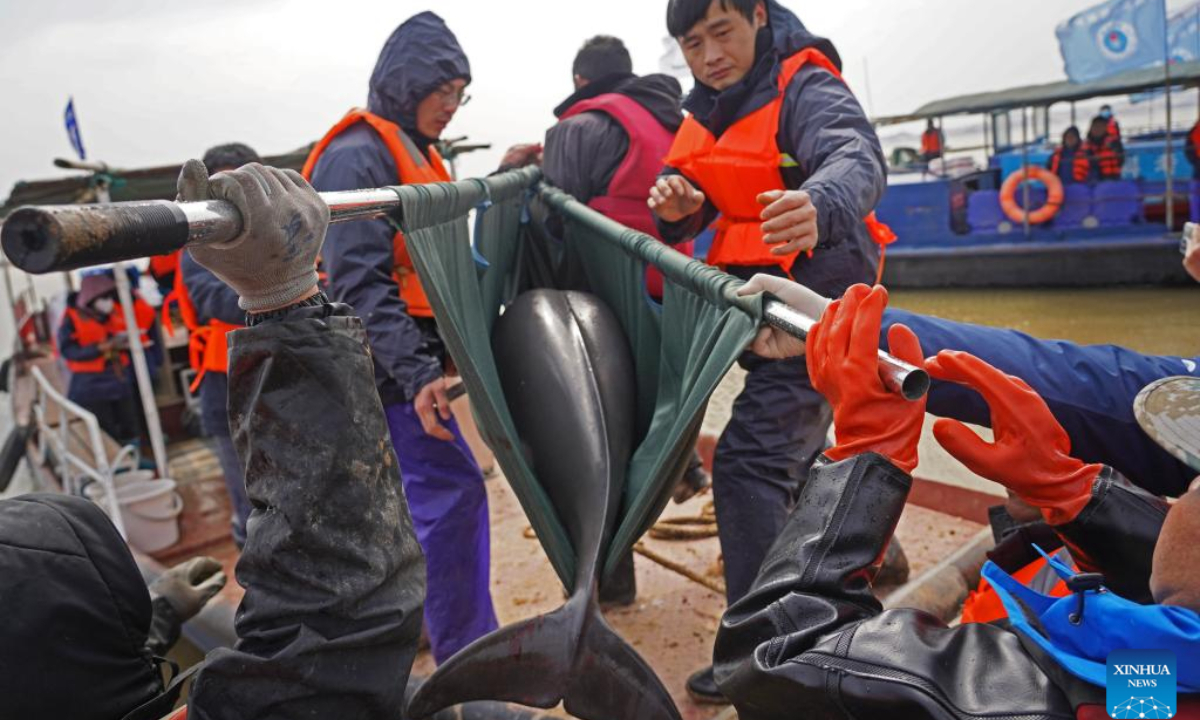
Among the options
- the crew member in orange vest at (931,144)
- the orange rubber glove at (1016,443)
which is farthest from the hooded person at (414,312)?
the crew member in orange vest at (931,144)

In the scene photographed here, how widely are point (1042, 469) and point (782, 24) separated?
1.83 meters

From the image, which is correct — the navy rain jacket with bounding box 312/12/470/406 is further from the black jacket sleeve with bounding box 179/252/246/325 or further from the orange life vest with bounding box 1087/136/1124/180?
the orange life vest with bounding box 1087/136/1124/180

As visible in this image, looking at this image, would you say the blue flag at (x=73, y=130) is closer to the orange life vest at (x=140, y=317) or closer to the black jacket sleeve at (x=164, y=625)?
the orange life vest at (x=140, y=317)

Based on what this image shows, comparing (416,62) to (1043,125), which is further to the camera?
(1043,125)

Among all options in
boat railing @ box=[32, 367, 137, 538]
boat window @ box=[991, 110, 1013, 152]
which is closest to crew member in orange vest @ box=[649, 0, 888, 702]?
boat railing @ box=[32, 367, 137, 538]

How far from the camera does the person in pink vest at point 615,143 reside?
3.01 metres

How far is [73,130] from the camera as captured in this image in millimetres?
6016

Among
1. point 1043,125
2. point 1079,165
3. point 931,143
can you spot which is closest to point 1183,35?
point 1043,125

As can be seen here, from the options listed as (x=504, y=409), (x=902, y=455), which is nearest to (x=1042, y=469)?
(x=902, y=455)

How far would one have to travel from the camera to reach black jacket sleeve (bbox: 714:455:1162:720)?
1.04m

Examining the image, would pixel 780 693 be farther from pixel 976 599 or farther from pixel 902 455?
pixel 976 599

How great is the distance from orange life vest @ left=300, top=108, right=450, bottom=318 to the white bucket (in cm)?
306

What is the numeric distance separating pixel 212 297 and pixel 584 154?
206 centimetres

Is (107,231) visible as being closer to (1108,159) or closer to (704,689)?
(704,689)
